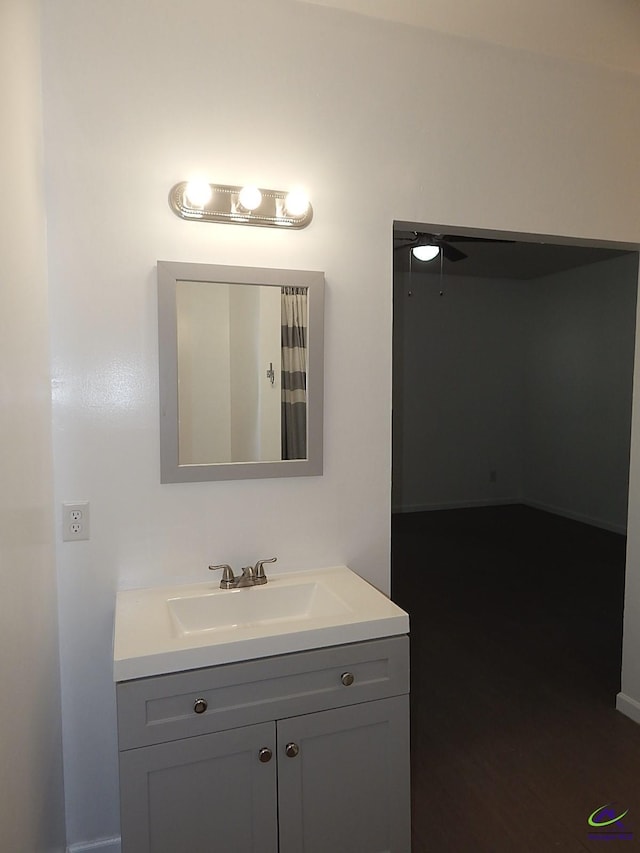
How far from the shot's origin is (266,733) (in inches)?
60.7

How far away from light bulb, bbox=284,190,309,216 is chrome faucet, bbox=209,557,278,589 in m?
1.16

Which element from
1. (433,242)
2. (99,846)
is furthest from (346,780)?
(433,242)

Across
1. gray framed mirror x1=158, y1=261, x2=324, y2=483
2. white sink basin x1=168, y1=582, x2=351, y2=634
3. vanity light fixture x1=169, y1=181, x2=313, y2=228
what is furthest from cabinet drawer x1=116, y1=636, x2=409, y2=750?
vanity light fixture x1=169, y1=181, x2=313, y2=228

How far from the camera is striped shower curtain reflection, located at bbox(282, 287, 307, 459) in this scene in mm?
2006

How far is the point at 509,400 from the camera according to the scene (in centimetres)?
740

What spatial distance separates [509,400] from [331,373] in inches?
230

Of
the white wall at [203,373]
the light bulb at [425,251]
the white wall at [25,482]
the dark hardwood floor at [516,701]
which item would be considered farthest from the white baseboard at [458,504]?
the white wall at [25,482]

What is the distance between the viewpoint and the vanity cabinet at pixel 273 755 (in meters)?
1.45

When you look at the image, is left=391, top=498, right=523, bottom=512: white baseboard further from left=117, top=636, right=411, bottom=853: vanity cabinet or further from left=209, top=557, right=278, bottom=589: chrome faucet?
left=117, top=636, right=411, bottom=853: vanity cabinet

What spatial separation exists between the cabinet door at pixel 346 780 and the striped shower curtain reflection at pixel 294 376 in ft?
2.80

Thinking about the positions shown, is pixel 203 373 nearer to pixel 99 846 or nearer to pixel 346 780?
pixel 346 780

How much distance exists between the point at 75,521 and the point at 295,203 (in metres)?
1.25

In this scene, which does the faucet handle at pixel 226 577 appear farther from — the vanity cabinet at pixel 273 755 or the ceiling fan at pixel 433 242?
the ceiling fan at pixel 433 242

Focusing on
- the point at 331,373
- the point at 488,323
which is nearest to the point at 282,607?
the point at 331,373
